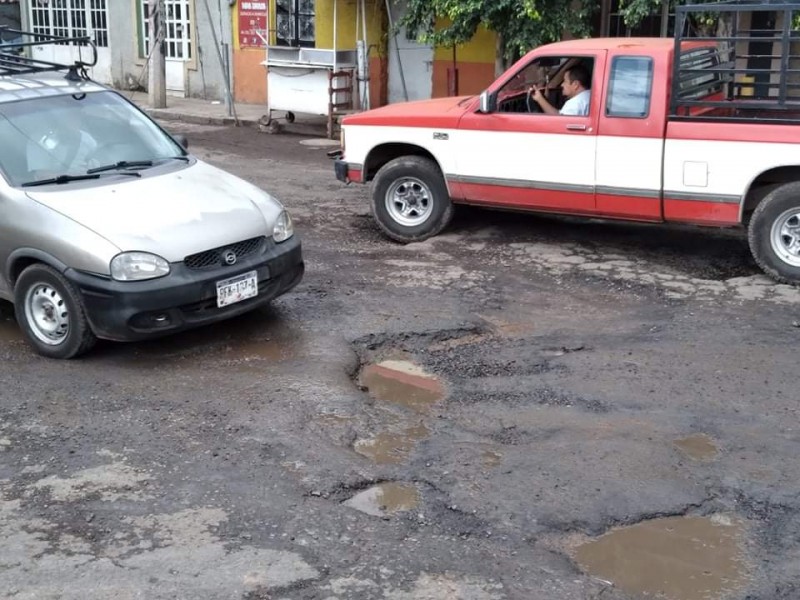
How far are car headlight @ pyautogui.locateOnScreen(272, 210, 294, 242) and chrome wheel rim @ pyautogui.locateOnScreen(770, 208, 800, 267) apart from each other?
3.80 metres

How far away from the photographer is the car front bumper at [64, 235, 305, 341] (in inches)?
247

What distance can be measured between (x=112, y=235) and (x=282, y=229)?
129 cm

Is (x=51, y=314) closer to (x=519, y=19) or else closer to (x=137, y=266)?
(x=137, y=266)

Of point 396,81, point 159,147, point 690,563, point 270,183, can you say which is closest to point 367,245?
point 159,147

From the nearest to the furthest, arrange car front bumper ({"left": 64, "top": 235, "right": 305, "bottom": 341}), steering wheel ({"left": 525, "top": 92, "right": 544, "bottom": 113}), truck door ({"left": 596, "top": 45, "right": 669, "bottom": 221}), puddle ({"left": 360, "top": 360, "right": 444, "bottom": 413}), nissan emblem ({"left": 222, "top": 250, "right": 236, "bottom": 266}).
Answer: puddle ({"left": 360, "top": 360, "right": 444, "bottom": 413})
car front bumper ({"left": 64, "top": 235, "right": 305, "bottom": 341})
nissan emblem ({"left": 222, "top": 250, "right": 236, "bottom": 266})
truck door ({"left": 596, "top": 45, "right": 669, "bottom": 221})
steering wheel ({"left": 525, "top": 92, "right": 544, "bottom": 113})

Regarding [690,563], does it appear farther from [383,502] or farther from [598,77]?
[598,77]

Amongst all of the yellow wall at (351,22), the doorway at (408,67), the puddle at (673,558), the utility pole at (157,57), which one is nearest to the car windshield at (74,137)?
the puddle at (673,558)

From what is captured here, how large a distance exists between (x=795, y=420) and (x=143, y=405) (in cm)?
369

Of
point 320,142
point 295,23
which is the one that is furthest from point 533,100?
point 295,23

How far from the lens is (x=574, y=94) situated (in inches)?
348

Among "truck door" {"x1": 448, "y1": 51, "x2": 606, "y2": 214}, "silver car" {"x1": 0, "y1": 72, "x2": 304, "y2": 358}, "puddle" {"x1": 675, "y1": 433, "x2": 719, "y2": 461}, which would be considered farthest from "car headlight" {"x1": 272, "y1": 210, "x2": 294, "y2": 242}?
"puddle" {"x1": 675, "y1": 433, "x2": 719, "y2": 461}

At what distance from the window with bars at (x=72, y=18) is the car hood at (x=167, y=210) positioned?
59.0ft

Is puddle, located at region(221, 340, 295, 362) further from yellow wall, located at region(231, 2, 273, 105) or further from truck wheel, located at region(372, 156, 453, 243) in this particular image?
yellow wall, located at region(231, 2, 273, 105)

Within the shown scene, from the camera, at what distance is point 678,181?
8.30m
